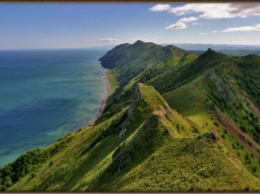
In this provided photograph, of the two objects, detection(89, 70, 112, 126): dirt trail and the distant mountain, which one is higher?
the distant mountain

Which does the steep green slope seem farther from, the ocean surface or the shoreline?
the ocean surface

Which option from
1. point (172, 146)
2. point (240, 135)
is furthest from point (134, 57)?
point (172, 146)

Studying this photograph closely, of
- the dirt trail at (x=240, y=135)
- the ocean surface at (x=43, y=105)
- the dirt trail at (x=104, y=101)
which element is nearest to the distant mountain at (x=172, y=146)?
the dirt trail at (x=240, y=135)

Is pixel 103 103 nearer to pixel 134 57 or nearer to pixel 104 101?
pixel 104 101

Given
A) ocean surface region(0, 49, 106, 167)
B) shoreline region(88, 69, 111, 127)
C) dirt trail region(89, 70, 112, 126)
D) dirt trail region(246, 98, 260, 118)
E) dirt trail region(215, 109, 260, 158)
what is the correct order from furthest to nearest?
1. dirt trail region(89, 70, 112, 126)
2. shoreline region(88, 69, 111, 127)
3. ocean surface region(0, 49, 106, 167)
4. dirt trail region(246, 98, 260, 118)
5. dirt trail region(215, 109, 260, 158)

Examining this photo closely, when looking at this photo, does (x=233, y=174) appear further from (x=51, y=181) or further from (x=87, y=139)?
(x=87, y=139)

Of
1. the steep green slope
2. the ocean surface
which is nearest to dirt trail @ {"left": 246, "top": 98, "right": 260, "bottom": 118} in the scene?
the ocean surface

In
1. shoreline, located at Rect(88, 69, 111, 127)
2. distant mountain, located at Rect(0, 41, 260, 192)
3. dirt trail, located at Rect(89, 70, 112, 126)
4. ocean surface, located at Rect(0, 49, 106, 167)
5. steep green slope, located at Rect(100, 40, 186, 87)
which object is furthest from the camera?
steep green slope, located at Rect(100, 40, 186, 87)

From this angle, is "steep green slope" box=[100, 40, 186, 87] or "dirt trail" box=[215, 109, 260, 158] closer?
"dirt trail" box=[215, 109, 260, 158]
